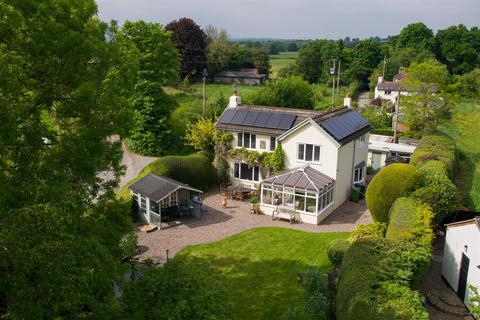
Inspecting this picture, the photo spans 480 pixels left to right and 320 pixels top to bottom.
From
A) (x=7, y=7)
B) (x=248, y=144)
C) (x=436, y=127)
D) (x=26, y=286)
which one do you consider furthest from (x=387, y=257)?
(x=436, y=127)

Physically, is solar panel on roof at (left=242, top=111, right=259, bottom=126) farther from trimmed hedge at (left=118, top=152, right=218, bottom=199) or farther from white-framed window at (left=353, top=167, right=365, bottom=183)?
white-framed window at (left=353, top=167, right=365, bottom=183)

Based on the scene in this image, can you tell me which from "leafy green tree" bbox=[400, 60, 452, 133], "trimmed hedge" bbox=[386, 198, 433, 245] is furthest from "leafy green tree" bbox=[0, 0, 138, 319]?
"leafy green tree" bbox=[400, 60, 452, 133]

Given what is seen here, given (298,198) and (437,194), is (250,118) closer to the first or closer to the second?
(298,198)

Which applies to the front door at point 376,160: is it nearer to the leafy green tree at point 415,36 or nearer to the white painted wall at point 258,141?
the white painted wall at point 258,141

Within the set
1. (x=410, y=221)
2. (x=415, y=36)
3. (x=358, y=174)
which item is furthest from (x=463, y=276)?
(x=415, y=36)

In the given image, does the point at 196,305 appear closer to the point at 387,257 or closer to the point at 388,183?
the point at 387,257

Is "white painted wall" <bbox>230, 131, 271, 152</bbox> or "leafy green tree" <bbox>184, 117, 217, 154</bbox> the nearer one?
"white painted wall" <bbox>230, 131, 271, 152</bbox>
